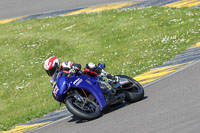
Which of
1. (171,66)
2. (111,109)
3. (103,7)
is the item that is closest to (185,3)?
(103,7)

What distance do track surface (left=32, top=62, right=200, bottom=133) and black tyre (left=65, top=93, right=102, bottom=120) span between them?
0.14 meters

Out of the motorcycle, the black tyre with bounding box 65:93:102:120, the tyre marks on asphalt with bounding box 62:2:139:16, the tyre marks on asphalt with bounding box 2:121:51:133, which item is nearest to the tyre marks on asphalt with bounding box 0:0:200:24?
the tyre marks on asphalt with bounding box 62:2:139:16

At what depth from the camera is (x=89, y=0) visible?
24.7m

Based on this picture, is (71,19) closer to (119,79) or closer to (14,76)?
(14,76)

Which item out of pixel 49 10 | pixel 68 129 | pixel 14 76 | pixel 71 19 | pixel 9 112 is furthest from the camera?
pixel 49 10

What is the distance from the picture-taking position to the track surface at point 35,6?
79.6 feet

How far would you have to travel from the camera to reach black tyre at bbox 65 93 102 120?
7.98 m

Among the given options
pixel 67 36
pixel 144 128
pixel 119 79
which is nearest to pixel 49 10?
pixel 67 36

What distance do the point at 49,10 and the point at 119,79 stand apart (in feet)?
53.0

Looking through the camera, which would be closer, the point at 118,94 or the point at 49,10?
the point at 118,94

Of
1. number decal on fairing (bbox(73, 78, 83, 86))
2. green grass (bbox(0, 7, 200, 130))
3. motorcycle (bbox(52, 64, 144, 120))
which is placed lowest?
green grass (bbox(0, 7, 200, 130))

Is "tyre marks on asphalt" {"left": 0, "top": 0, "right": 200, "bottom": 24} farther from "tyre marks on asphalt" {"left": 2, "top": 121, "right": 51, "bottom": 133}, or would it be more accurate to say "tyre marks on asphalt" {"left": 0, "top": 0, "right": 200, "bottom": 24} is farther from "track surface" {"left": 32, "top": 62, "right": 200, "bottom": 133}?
"tyre marks on asphalt" {"left": 2, "top": 121, "right": 51, "bottom": 133}

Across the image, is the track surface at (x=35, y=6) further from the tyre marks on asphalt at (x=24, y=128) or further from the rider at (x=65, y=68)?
the rider at (x=65, y=68)

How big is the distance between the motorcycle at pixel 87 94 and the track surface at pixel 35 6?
49.7 ft
